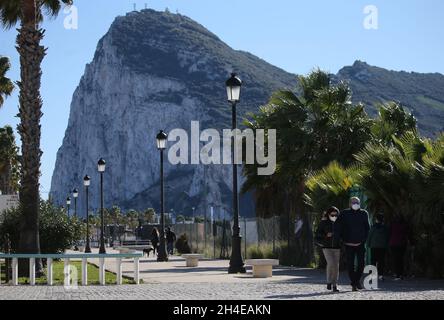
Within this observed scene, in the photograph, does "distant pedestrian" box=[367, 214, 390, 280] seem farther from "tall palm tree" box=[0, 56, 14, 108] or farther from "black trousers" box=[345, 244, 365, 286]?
"tall palm tree" box=[0, 56, 14, 108]

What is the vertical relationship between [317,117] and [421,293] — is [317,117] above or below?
above

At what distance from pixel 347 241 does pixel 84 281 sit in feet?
21.8

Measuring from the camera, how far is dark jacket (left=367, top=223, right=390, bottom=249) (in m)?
21.1

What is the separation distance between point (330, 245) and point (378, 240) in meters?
4.25

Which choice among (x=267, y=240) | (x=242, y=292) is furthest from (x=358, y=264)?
(x=267, y=240)

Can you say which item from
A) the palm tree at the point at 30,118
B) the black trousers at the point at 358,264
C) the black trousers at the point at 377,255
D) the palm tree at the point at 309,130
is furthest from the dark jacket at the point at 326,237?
the palm tree at the point at 309,130

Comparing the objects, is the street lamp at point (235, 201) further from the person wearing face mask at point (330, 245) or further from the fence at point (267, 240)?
the person wearing face mask at point (330, 245)

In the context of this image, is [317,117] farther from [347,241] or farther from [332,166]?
[347,241]

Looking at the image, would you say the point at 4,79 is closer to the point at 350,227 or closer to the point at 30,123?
the point at 30,123

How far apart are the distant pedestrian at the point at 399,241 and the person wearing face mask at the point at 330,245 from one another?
4041 mm

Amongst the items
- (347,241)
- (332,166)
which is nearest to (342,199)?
(332,166)

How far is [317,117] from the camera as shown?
3272cm

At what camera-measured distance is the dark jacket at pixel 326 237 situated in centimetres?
1711

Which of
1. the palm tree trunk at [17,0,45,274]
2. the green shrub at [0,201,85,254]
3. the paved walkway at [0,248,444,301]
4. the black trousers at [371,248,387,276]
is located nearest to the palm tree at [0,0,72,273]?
the palm tree trunk at [17,0,45,274]
